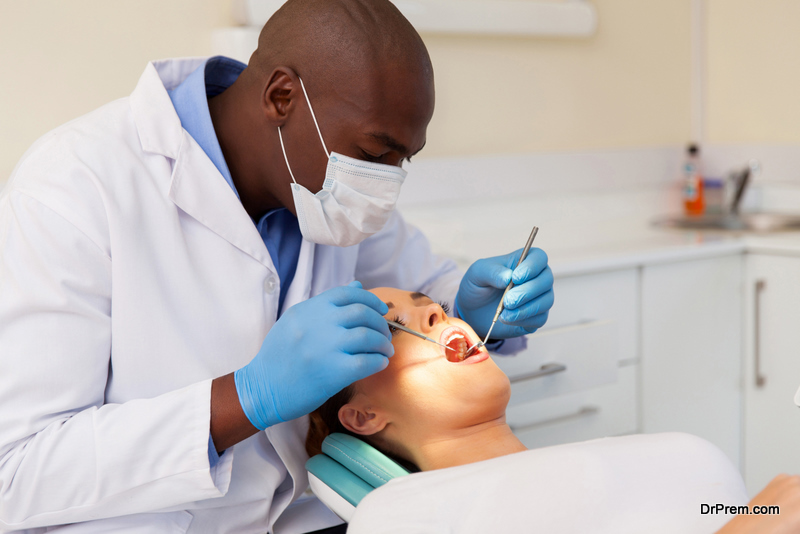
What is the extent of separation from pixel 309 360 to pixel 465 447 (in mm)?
320

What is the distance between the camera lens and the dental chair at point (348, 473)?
109 centimetres

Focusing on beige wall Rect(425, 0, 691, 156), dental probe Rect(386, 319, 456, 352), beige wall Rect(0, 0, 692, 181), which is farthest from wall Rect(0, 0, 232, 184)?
dental probe Rect(386, 319, 456, 352)

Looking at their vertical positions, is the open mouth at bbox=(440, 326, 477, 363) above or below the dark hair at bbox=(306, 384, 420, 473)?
above

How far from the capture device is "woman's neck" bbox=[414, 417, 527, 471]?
1162 millimetres

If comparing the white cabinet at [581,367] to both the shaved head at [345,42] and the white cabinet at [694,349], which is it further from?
the shaved head at [345,42]

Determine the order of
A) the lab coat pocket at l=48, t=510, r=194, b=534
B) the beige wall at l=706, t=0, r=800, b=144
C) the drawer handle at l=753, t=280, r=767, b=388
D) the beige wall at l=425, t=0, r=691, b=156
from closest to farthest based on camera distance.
Answer: the lab coat pocket at l=48, t=510, r=194, b=534 → the drawer handle at l=753, t=280, r=767, b=388 → the beige wall at l=425, t=0, r=691, b=156 → the beige wall at l=706, t=0, r=800, b=144

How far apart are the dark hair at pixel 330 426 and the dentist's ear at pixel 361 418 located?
2 cm

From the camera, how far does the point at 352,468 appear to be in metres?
1.13

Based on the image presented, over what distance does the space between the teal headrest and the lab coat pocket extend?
0.69 feet

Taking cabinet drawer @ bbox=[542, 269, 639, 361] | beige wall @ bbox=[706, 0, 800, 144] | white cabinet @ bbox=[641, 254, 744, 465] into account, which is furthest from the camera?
beige wall @ bbox=[706, 0, 800, 144]

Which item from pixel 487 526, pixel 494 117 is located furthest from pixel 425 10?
pixel 487 526

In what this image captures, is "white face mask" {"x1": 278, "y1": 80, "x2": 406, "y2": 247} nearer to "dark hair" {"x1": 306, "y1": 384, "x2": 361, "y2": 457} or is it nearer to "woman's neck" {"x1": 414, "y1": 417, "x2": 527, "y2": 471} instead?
"dark hair" {"x1": 306, "y1": 384, "x2": 361, "y2": 457}

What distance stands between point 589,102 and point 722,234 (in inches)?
26.1

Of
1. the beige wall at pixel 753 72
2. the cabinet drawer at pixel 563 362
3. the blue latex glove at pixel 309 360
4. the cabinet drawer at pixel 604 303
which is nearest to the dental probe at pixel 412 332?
the blue latex glove at pixel 309 360
